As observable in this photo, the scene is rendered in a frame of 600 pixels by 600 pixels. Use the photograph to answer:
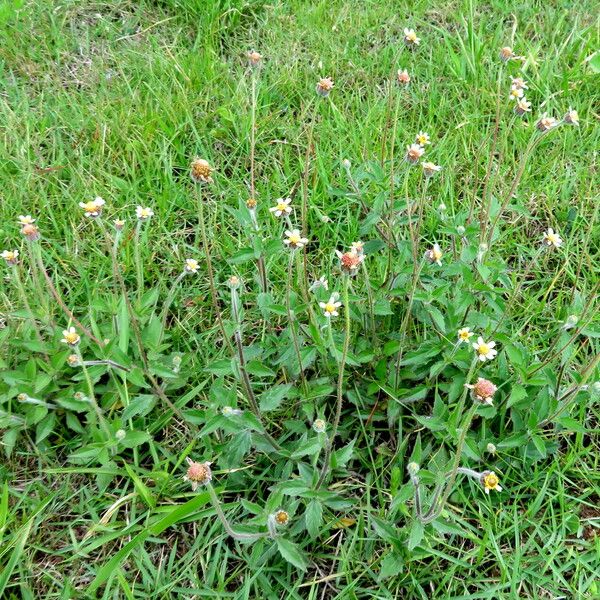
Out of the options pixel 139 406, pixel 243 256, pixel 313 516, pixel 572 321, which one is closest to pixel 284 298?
pixel 243 256

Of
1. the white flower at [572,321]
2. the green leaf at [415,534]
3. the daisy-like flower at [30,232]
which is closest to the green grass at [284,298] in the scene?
the green leaf at [415,534]

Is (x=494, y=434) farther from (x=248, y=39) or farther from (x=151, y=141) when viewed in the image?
(x=248, y=39)

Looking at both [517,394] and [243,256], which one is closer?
[517,394]

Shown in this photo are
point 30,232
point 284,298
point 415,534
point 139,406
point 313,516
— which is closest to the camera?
point 415,534

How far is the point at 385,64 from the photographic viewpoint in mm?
3014

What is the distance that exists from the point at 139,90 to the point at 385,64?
113 centimetres

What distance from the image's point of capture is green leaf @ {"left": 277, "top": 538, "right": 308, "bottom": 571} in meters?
1.53

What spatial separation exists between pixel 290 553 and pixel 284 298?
86 cm

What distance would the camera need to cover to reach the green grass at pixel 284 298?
1694 millimetres

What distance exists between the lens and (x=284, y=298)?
214cm

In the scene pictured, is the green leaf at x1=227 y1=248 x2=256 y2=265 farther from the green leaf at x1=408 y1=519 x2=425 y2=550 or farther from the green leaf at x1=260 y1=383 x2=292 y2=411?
the green leaf at x1=408 y1=519 x2=425 y2=550

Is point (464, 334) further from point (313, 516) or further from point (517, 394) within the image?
point (313, 516)

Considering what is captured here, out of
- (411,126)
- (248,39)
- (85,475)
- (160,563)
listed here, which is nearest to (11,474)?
(85,475)

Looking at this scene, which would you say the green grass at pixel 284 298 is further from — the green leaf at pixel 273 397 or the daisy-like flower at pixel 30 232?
the daisy-like flower at pixel 30 232
